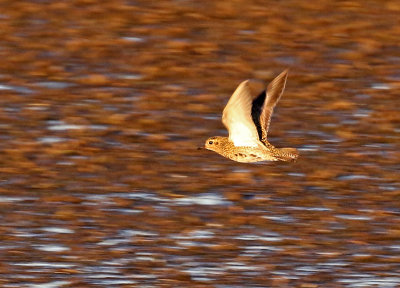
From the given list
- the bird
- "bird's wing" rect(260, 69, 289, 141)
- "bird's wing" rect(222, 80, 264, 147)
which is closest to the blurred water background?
the bird

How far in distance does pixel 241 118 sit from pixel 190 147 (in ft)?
9.12

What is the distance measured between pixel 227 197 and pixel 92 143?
6.18 ft

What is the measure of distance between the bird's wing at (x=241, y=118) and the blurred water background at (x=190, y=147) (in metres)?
0.88

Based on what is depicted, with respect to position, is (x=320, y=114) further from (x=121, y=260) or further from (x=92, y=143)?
(x=121, y=260)

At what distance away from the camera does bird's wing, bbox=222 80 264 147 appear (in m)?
9.05

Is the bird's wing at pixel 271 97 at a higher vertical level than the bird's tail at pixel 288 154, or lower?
higher

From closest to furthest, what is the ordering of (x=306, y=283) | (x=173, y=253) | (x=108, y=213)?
(x=306, y=283), (x=173, y=253), (x=108, y=213)

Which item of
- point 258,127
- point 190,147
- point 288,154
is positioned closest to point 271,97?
point 258,127

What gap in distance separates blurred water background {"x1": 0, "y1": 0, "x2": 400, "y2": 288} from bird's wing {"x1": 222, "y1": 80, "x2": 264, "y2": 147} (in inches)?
34.7

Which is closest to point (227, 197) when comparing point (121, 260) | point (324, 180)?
point (324, 180)

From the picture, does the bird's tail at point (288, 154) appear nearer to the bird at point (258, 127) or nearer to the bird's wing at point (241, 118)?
the bird at point (258, 127)

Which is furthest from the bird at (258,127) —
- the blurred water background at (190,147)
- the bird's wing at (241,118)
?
the blurred water background at (190,147)

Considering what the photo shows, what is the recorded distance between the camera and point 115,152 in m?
12.0

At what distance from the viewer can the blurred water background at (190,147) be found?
9.52 m
